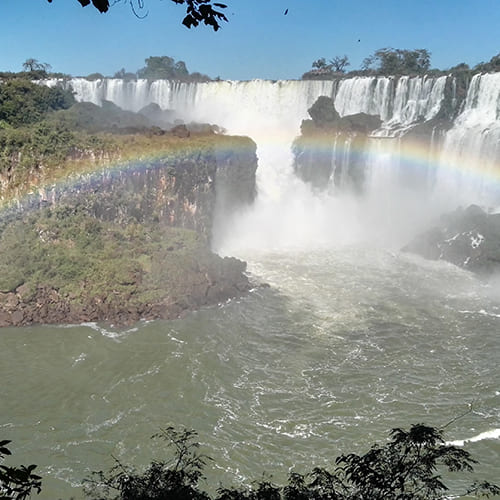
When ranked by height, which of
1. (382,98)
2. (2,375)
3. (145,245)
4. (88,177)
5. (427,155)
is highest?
(382,98)

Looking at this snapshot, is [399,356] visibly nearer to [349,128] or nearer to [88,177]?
[88,177]

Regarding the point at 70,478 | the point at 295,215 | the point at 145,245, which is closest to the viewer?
the point at 70,478

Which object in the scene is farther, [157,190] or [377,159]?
[377,159]

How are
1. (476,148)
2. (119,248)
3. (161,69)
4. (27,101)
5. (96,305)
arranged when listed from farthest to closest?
(161,69) < (27,101) < (476,148) < (119,248) < (96,305)

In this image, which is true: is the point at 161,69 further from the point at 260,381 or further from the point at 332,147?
the point at 260,381

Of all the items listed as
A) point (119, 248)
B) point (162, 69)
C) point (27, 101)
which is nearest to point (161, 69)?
point (162, 69)

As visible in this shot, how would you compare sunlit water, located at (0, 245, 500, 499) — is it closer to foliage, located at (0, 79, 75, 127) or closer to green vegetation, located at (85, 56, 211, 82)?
foliage, located at (0, 79, 75, 127)

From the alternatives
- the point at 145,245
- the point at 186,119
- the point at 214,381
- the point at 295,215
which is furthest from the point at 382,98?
the point at 214,381
